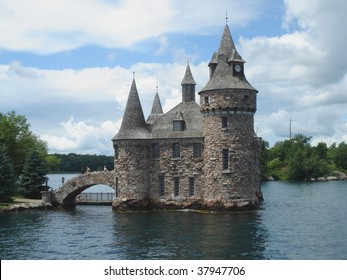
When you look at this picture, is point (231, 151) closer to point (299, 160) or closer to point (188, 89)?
point (188, 89)

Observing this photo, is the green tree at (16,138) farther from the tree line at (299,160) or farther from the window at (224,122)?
the tree line at (299,160)

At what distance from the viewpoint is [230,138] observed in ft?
167

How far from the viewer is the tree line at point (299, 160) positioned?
445ft

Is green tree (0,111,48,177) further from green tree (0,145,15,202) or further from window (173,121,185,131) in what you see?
window (173,121,185,131)

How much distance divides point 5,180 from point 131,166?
1658 cm

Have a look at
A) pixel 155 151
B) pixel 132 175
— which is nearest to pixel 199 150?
pixel 155 151

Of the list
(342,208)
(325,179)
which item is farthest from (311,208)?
(325,179)

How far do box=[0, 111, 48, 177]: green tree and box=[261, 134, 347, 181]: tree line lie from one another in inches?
2539

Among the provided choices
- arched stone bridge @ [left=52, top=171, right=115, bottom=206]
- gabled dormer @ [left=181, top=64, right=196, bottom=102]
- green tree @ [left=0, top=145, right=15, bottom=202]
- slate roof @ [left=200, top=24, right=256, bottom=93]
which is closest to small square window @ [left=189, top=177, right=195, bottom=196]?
arched stone bridge @ [left=52, top=171, right=115, bottom=206]

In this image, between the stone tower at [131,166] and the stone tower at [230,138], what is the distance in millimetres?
6536

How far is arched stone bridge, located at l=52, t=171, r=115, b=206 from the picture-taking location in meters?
57.7

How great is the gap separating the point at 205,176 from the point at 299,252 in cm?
2056

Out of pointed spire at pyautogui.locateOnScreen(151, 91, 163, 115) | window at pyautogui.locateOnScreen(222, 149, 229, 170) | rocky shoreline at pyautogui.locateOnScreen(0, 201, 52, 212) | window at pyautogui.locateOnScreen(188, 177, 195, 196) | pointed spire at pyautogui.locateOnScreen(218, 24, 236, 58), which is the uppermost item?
pointed spire at pyautogui.locateOnScreen(218, 24, 236, 58)

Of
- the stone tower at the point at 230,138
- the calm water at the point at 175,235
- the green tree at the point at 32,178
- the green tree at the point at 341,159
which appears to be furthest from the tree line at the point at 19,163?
the green tree at the point at 341,159
